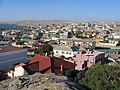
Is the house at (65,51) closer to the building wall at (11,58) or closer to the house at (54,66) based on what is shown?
the building wall at (11,58)

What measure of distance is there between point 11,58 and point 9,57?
0.38 m

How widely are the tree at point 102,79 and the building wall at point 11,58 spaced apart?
11541mm

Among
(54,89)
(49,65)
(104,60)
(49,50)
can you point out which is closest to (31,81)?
(54,89)

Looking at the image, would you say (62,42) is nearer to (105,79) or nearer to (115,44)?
(115,44)

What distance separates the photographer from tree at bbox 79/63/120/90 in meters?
13.8

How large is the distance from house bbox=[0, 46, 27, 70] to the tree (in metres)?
11.5

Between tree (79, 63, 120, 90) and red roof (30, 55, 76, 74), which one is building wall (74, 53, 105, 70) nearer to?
red roof (30, 55, 76, 74)

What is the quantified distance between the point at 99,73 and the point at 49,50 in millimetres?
20098

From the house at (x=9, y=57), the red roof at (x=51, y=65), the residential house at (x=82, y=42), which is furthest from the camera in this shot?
the residential house at (x=82, y=42)

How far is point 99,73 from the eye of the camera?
15.1 meters

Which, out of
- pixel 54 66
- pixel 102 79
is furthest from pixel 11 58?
pixel 102 79

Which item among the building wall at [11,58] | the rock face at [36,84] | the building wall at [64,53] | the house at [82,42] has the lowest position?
the house at [82,42]

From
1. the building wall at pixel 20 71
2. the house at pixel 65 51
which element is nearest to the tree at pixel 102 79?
the building wall at pixel 20 71

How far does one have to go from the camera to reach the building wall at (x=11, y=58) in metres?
24.2
